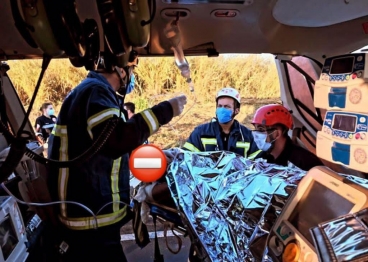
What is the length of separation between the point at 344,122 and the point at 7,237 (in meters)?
1.16

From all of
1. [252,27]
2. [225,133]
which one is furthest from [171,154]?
[225,133]

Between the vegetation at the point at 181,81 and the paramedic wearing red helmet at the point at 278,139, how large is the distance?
922 millimetres

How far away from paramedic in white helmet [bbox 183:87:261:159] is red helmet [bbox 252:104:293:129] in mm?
348

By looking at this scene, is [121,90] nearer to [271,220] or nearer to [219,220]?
[219,220]

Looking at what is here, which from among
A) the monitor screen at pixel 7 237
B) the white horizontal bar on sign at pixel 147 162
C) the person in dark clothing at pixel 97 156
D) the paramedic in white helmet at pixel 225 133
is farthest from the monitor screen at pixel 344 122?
the paramedic in white helmet at pixel 225 133

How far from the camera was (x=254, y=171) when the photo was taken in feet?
4.82

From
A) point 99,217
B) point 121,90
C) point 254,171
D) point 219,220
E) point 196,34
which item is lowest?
point 99,217

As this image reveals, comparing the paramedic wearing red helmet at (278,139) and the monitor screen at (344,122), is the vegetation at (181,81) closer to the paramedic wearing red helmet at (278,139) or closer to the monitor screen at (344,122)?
the paramedic wearing red helmet at (278,139)

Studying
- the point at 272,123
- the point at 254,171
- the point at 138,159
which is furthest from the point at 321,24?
the point at 138,159

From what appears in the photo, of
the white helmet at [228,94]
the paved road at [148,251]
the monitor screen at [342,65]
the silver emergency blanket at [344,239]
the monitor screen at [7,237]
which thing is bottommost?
the paved road at [148,251]

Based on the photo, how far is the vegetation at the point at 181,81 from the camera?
11.5 feet

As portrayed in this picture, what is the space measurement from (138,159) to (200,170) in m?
0.31

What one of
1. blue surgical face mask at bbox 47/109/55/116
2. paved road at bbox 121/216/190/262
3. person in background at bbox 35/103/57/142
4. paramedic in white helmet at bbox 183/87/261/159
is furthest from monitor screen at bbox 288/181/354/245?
blue surgical face mask at bbox 47/109/55/116

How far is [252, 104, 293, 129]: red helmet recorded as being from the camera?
7.50 feet
